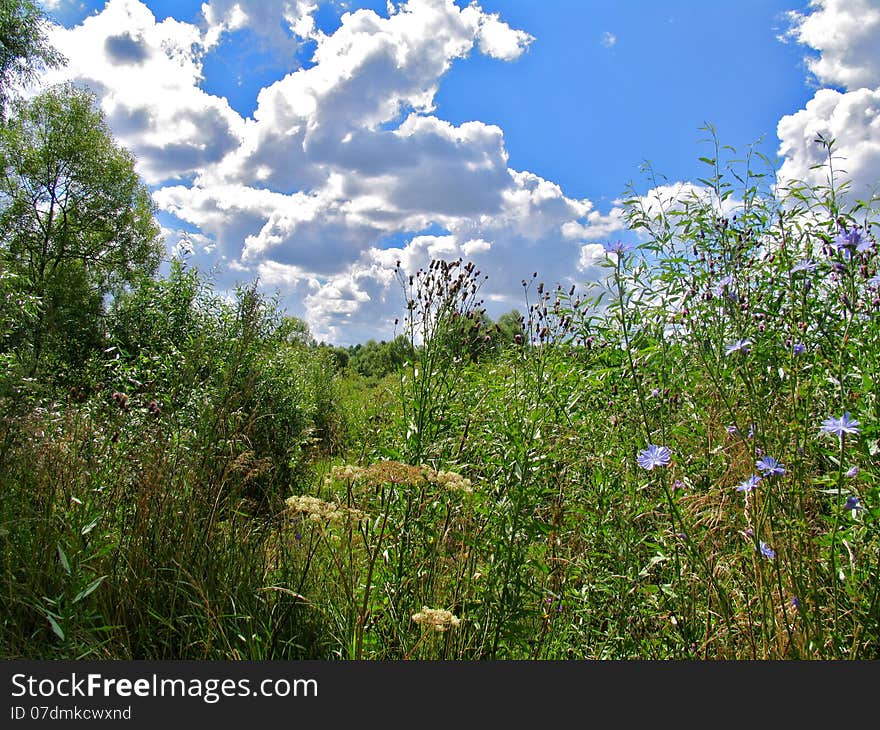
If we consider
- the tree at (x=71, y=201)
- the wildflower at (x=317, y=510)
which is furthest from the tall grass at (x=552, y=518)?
the tree at (x=71, y=201)

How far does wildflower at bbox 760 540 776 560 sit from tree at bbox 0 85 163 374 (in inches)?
657

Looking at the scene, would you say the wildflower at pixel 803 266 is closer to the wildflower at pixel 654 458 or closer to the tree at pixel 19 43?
the wildflower at pixel 654 458

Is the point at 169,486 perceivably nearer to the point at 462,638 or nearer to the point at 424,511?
the point at 424,511

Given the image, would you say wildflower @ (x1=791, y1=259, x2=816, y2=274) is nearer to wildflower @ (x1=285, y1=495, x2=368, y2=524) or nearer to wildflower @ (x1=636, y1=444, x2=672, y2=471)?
wildflower @ (x1=636, y1=444, x2=672, y2=471)

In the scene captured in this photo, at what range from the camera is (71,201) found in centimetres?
1708

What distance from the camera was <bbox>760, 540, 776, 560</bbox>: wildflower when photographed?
5.55 feet

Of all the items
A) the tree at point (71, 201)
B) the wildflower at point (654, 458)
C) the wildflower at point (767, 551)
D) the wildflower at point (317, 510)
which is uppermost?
the tree at point (71, 201)

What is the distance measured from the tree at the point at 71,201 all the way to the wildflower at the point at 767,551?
1669 cm

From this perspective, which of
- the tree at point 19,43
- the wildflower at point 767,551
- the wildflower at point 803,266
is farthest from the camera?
the tree at point 19,43

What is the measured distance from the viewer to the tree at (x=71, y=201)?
16266mm

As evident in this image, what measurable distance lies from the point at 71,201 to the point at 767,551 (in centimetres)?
1956

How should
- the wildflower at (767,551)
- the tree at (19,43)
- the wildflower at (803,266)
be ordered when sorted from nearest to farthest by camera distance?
the wildflower at (767,551) < the wildflower at (803,266) < the tree at (19,43)

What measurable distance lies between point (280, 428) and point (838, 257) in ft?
19.2

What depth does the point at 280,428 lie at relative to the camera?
22.2 feet
